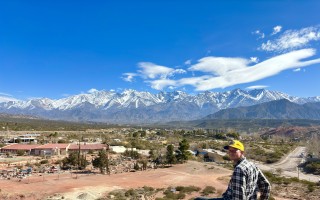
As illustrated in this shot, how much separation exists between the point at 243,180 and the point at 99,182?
3453 centimetres

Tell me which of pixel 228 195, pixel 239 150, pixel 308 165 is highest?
pixel 239 150

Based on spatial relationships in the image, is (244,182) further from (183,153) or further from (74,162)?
(183,153)

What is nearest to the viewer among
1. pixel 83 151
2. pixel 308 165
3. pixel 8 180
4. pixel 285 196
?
pixel 285 196

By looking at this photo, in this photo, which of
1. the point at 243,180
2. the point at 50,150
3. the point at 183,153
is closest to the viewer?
the point at 243,180

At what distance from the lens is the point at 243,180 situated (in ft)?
17.5

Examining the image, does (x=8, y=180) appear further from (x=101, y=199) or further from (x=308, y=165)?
(x=308, y=165)

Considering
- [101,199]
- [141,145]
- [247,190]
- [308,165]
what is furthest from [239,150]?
[141,145]

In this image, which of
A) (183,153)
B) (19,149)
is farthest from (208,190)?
(19,149)

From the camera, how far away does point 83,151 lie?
68938 mm

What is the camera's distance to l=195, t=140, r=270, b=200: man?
5336 mm

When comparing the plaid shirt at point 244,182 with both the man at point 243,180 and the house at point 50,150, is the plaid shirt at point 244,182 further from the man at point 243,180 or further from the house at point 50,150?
the house at point 50,150

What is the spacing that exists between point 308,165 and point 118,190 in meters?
40.0

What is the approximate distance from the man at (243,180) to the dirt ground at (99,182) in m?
25.9

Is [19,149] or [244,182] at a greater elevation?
[244,182]
